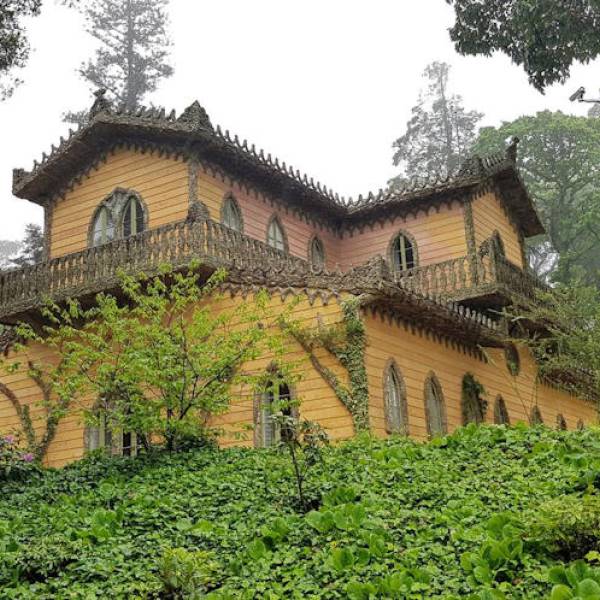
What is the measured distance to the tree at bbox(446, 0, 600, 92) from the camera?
50.5ft

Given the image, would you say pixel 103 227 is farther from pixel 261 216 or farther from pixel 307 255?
pixel 307 255

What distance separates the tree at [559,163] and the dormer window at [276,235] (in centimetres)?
1932

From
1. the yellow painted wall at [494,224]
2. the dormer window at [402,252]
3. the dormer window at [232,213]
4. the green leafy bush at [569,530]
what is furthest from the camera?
the dormer window at [402,252]

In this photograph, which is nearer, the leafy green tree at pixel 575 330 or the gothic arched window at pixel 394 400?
the leafy green tree at pixel 575 330

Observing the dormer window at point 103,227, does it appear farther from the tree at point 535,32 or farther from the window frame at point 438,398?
the tree at point 535,32

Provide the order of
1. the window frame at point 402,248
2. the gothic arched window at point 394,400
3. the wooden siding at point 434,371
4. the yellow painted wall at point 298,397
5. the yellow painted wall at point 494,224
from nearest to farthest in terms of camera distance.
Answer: the yellow painted wall at point 298,397 → the wooden siding at point 434,371 → the gothic arched window at point 394,400 → the yellow painted wall at point 494,224 → the window frame at point 402,248

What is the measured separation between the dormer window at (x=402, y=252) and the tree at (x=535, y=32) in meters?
7.82

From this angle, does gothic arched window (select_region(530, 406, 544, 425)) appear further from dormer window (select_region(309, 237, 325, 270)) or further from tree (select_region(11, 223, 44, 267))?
tree (select_region(11, 223, 44, 267))

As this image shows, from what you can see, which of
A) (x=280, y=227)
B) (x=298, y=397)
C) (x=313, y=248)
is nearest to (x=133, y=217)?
(x=280, y=227)

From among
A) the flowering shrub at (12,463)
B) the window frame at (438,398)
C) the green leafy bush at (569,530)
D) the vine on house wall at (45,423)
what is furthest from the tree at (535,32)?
the vine on house wall at (45,423)

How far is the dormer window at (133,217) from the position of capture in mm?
20781

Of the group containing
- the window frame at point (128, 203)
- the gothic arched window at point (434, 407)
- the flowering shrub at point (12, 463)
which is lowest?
the flowering shrub at point (12, 463)

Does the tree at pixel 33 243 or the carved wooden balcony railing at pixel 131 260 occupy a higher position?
the tree at pixel 33 243

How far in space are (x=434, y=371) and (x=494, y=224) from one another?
298 inches
